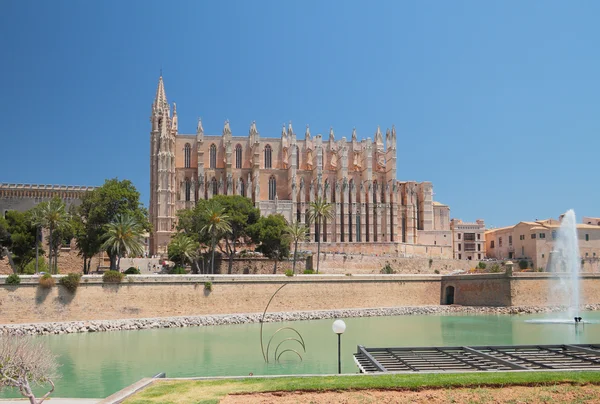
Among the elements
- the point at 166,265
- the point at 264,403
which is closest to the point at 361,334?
the point at 264,403

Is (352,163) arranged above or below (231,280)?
above

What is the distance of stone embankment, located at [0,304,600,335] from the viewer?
32.6m

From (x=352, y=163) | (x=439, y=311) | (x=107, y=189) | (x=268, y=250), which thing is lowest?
(x=439, y=311)

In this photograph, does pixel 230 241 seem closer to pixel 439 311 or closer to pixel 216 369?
pixel 439 311

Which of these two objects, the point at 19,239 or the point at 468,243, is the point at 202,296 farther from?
the point at 468,243

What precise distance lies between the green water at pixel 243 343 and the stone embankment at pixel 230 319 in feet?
4.00

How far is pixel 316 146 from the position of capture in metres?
76.7

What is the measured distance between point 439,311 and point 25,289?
90.6ft

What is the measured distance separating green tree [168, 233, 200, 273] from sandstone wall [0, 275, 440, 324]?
865 cm

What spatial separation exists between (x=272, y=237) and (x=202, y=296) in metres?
15.5

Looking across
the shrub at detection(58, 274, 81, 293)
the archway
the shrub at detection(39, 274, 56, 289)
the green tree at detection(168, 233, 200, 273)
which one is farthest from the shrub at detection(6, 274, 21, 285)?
the archway

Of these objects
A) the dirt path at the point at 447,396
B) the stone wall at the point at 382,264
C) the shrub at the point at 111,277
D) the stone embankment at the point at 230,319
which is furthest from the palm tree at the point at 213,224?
the dirt path at the point at 447,396

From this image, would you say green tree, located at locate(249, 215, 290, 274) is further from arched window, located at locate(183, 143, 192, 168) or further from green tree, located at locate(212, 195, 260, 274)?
arched window, located at locate(183, 143, 192, 168)

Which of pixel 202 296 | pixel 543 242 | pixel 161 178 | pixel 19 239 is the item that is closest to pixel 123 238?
pixel 202 296
